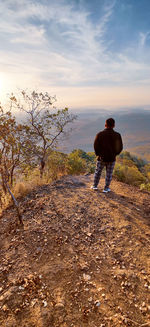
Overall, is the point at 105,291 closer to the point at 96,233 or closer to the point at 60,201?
the point at 96,233

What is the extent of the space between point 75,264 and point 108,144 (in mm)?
3144

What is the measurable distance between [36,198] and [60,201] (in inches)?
31.0

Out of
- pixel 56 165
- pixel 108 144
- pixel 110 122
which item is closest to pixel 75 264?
pixel 108 144

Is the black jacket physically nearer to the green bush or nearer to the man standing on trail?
the man standing on trail

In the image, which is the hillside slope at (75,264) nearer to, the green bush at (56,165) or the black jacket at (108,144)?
the black jacket at (108,144)

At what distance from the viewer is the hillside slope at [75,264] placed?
2053 millimetres

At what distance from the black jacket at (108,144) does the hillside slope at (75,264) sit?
133cm

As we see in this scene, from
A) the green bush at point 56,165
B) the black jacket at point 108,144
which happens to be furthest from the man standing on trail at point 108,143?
the green bush at point 56,165

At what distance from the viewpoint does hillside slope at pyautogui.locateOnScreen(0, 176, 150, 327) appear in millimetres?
2053

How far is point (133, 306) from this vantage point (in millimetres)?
2137

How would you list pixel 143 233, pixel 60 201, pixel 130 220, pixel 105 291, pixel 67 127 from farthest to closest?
pixel 67 127 → pixel 60 201 → pixel 130 220 → pixel 143 233 → pixel 105 291

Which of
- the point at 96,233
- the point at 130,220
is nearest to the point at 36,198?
the point at 96,233

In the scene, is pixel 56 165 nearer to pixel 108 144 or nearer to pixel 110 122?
pixel 108 144

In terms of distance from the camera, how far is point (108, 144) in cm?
478
